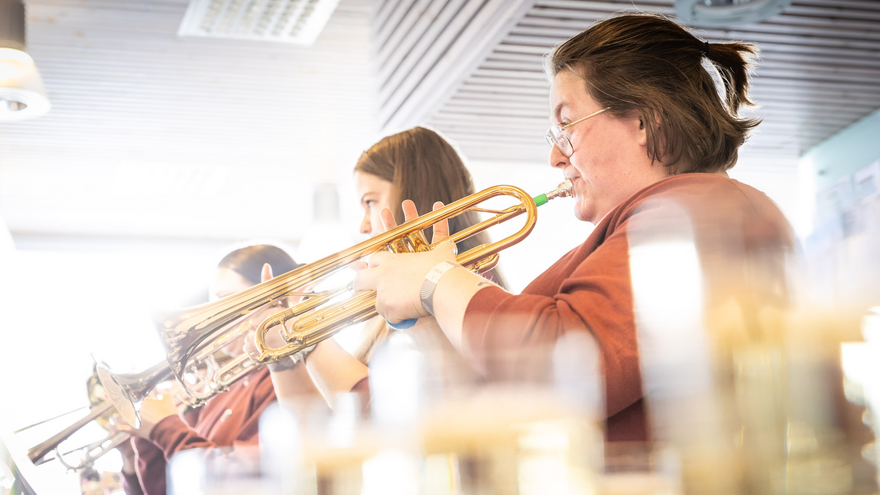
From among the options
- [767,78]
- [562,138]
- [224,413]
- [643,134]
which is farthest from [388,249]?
[767,78]

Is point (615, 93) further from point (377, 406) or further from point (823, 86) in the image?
point (823, 86)

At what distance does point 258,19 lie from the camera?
15.4ft

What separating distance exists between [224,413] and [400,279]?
66.5 inches

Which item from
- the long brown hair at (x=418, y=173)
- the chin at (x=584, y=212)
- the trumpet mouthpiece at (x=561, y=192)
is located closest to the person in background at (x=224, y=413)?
the long brown hair at (x=418, y=173)

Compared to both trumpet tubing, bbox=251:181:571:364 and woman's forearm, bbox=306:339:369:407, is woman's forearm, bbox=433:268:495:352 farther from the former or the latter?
woman's forearm, bbox=306:339:369:407

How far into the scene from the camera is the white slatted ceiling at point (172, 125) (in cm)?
491

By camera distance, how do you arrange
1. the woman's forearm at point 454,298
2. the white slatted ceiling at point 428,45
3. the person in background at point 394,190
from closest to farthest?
the woman's forearm at point 454,298
the person in background at point 394,190
the white slatted ceiling at point 428,45

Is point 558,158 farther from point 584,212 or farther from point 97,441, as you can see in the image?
point 97,441

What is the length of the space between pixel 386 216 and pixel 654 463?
4.66ft

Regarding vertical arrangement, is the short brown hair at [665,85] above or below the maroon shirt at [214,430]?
above

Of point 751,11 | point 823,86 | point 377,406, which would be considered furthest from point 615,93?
point 823,86

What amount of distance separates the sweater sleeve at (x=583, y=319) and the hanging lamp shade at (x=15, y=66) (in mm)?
3210

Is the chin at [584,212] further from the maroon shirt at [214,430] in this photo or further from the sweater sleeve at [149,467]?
the sweater sleeve at [149,467]

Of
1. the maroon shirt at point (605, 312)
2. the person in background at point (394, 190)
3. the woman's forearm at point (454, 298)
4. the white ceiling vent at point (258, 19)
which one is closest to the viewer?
the maroon shirt at point (605, 312)
